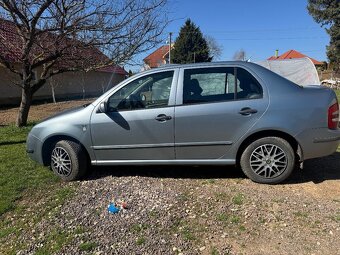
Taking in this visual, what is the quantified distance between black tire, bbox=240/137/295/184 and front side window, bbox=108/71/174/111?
145cm

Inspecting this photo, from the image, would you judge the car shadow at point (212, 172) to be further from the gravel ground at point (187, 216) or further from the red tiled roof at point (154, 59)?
the red tiled roof at point (154, 59)

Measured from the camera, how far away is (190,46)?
54406mm

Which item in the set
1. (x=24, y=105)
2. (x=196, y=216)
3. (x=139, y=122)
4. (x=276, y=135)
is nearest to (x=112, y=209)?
(x=196, y=216)

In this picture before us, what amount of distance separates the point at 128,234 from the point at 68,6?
20.9 ft

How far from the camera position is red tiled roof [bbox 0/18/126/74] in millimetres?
8867

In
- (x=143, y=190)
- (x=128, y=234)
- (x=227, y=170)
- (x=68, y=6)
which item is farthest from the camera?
(x=68, y=6)

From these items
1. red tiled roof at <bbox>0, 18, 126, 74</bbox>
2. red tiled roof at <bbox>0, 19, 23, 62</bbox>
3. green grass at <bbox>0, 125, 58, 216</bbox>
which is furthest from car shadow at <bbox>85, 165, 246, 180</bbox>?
red tiled roof at <bbox>0, 19, 23, 62</bbox>

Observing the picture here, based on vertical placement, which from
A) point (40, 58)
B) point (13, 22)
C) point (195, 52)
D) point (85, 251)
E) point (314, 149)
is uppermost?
point (195, 52)

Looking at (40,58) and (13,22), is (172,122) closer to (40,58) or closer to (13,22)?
(13,22)

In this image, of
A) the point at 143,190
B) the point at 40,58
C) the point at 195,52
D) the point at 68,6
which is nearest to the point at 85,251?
the point at 143,190

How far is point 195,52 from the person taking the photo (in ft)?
177

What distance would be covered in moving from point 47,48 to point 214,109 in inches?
220

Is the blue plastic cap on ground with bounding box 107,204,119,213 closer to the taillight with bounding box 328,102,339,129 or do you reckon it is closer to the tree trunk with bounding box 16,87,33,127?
the taillight with bounding box 328,102,339,129

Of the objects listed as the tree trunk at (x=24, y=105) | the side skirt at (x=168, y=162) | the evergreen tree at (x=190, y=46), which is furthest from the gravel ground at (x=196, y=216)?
the evergreen tree at (x=190, y=46)
